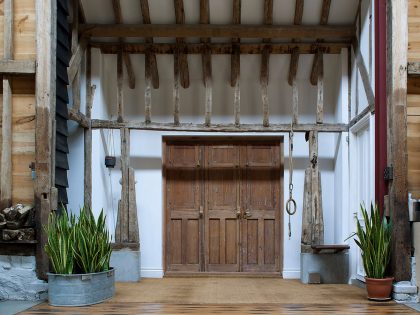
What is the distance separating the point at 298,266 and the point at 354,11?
12.0ft

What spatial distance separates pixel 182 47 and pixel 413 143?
11.4 feet

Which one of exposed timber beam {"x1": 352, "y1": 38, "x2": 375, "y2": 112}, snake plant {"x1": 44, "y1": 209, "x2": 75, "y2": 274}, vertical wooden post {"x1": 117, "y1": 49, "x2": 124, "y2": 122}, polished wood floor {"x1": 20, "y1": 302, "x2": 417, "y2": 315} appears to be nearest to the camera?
polished wood floor {"x1": 20, "y1": 302, "x2": 417, "y2": 315}

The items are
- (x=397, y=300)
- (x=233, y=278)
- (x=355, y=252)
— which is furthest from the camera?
(x=233, y=278)

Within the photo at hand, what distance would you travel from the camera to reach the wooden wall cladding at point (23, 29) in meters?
5.62

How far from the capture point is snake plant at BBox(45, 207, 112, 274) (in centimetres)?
511

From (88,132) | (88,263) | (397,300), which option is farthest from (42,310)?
(397,300)

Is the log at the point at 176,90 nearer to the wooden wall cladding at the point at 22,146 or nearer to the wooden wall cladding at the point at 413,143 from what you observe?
the wooden wall cladding at the point at 22,146

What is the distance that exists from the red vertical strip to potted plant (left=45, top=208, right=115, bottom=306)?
2975mm

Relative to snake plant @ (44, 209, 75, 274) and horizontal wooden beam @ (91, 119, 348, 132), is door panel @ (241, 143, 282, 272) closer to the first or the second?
horizontal wooden beam @ (91, 119, 348, 132)

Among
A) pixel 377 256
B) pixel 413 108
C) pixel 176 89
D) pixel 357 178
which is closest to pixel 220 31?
pixel 176 89

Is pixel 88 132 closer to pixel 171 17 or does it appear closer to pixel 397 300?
pixel 171 17

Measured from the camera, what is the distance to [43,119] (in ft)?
17.8

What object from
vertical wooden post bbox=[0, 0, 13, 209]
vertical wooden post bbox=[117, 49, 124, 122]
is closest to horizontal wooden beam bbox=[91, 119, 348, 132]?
vertical wooden post bbox=[117, 49, 124, 122]

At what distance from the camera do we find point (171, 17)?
7.33m
